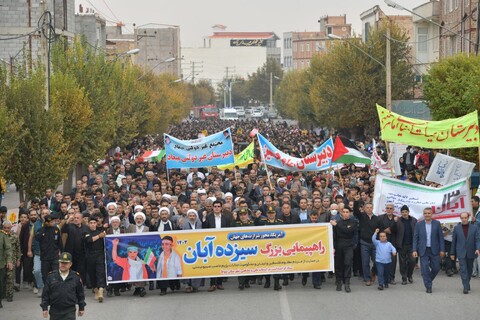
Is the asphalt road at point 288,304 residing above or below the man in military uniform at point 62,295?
below

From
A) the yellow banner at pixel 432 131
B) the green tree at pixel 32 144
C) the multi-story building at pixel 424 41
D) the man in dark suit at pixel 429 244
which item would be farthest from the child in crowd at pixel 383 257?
the multi-story building at pixel 424 41

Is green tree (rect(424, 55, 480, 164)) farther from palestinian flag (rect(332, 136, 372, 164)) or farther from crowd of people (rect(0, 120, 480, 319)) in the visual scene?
crowd of people (rect(0, 120, 480, 319))

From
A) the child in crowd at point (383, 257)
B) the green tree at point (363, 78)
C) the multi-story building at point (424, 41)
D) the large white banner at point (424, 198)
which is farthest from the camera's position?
the multi-story building at point (424, 41)

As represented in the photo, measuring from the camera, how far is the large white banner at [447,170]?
21.7 meters

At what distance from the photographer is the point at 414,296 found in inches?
632

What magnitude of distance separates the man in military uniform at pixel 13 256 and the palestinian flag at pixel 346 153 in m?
9.31

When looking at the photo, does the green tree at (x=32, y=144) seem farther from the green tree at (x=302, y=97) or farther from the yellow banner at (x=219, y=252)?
the green tree at (x=302, y=97)

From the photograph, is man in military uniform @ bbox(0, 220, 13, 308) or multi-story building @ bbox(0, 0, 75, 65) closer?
man in military uniform @ bbox(0, 220, 13, 308)

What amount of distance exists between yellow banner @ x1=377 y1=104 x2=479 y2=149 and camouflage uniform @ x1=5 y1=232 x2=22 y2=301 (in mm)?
7596

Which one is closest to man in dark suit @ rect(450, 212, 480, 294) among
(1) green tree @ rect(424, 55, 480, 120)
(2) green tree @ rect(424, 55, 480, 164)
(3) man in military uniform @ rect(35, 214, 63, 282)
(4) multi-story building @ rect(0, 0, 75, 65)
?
(3) man in military uniform @ rect(35, 214, 63, 282)

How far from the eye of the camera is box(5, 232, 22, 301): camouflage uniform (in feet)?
53.3

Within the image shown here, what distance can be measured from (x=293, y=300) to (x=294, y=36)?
153 m

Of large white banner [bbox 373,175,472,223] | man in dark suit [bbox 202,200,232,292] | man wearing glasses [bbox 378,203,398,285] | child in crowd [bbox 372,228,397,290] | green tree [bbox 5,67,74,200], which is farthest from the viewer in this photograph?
green tree [bbox 5,67,74,200]

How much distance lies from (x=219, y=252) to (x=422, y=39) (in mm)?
46313
